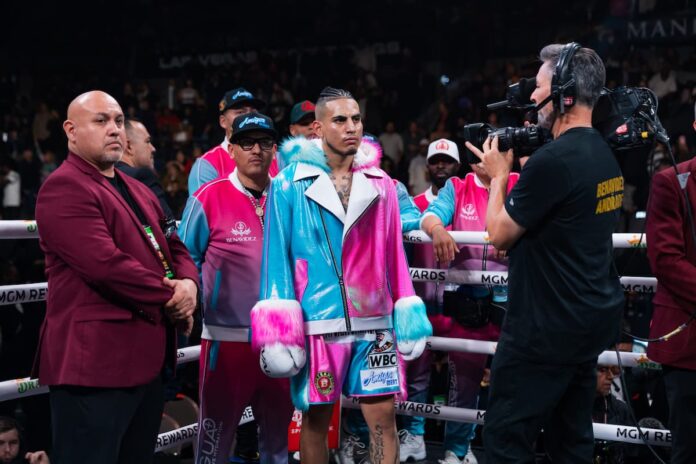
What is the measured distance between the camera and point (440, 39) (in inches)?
612

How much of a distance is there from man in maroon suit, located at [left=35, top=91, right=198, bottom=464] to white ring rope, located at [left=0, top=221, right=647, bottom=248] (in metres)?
0.61

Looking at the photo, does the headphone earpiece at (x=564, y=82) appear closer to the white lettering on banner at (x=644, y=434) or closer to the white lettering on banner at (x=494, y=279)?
the white lettering on banner at (x=494, y=279)

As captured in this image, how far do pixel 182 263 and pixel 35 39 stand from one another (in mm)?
18684

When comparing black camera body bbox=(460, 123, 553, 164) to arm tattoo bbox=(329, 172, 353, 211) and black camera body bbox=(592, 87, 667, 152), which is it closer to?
black camera body bbox=(592, 87, 667, 152)

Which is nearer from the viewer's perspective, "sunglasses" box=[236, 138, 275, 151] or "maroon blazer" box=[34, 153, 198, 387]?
"maroon blazer" box=[34, 153, 198, 387]

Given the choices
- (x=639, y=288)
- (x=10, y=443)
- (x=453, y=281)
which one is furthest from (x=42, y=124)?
(x=639, y=288)

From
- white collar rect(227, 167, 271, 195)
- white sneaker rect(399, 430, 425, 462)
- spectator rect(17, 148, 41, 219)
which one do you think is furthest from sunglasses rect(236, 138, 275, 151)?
spectator rect(17, 148, 41, 219)

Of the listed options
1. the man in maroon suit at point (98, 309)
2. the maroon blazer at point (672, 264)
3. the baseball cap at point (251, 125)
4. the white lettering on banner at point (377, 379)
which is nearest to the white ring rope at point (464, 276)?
the maroon blazer at point (672, 264)

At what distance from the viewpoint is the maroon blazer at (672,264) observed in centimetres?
332

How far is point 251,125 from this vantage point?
13.0ft

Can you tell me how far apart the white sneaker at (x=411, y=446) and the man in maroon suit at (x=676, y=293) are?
1.69 meters

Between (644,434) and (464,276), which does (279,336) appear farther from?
(644,434)

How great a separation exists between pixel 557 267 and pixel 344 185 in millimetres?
1075

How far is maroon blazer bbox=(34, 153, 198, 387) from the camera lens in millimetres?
2750
